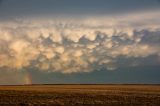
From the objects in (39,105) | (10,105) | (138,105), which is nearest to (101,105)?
(138,105)

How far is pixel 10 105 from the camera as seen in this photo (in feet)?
117

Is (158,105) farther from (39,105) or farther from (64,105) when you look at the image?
(39,105)

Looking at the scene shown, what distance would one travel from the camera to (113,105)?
38.0m

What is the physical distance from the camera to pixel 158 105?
3759 centimetres

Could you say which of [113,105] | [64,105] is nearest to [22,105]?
[64,105]

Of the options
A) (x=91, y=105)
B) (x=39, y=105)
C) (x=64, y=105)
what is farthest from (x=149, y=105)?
(x=39, y=105)

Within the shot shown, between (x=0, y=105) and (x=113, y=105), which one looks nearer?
(x=0, y=105)

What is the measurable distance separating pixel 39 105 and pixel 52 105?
1.42 m

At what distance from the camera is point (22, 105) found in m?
36.1

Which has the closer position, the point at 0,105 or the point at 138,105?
the point at 0,105

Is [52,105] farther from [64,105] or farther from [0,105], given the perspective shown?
[0,105]

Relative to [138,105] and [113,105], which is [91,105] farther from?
[138,105]

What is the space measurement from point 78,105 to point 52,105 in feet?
9.31

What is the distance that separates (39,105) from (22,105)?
1815mm
